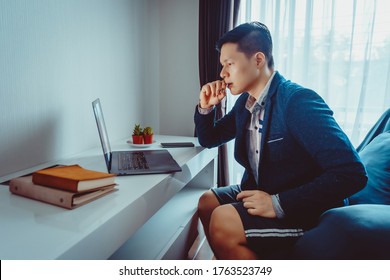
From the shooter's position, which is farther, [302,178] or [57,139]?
[57,139]

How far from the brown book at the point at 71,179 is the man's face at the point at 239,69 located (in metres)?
0.59

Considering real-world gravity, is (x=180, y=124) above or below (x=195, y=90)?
below

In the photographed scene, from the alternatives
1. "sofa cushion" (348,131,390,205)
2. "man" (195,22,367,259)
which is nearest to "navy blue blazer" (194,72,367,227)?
"man" (195,22,367,259)

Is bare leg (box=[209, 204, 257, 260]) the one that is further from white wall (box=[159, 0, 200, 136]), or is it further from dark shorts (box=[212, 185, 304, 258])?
white wall (box=[159, 0, 200, 136])

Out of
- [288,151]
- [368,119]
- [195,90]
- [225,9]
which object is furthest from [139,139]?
[368,119]

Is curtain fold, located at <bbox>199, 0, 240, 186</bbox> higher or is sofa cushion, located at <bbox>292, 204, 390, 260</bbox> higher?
curtain fold, located at <bbox>199, 0, 240, 186</bbox>

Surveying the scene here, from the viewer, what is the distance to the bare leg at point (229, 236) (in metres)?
0.80

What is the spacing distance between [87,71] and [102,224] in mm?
933

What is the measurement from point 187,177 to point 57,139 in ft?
1.91

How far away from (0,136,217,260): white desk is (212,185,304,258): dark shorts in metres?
0.30

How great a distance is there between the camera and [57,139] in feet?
3.80

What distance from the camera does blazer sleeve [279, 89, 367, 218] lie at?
2.38 feet
